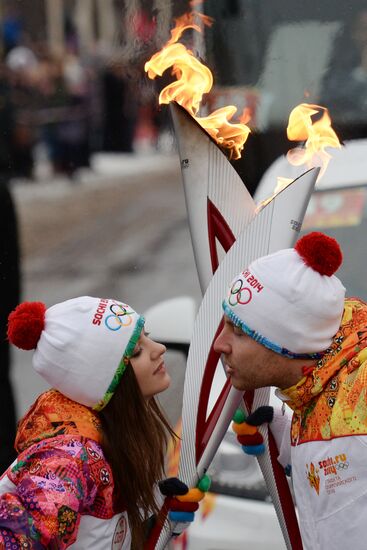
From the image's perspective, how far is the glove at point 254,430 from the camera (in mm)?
2705

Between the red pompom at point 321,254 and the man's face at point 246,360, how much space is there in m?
0.22

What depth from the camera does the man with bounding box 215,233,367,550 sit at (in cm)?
217

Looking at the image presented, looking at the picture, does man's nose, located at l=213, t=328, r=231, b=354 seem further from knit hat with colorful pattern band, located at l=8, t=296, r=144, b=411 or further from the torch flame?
the torch flame

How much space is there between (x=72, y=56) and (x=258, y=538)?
1234 cm

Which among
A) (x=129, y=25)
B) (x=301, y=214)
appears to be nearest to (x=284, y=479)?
(x=301, y=214)

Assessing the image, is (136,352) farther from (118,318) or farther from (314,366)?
(314,366)

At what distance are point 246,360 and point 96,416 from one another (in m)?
0.40

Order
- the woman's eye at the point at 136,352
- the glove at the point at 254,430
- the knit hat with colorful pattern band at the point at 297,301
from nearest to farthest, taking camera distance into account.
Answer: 1. the knit hat with colorful pattern band at the point at 297,301
2. the woman's eye at the point at 136,352
3. the glove at the point at 254,430

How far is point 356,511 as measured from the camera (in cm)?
216

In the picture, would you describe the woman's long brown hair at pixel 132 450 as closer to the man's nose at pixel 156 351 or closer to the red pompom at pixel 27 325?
the man's nose at pixel 156 351

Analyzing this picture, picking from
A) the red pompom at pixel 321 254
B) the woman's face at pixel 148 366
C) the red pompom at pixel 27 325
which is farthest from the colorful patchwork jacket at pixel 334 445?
the red pompom at pixel 27 325

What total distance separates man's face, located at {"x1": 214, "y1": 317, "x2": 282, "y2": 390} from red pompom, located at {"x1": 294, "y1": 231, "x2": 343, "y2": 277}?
0.72ft

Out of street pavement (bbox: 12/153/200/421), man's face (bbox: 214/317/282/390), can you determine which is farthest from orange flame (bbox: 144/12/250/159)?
street pavement (bbox: 12/153/200/421)

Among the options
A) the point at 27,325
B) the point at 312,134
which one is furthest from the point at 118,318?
the point at 312,134
